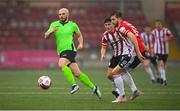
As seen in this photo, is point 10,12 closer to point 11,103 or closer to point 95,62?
point 95,62

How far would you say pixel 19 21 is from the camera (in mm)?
38469

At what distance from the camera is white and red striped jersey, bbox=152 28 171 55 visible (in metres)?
21.6

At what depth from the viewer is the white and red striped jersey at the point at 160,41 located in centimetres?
2159

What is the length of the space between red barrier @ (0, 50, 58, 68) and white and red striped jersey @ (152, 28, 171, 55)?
1221 cm

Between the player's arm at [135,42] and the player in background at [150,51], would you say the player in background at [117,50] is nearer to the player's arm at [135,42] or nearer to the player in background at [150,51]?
the player's arm at [135,42]

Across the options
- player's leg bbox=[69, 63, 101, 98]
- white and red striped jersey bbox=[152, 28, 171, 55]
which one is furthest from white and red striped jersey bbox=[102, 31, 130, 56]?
white and red striped jersey bbox=[152, 28, 171, 55]

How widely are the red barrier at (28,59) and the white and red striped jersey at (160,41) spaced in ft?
40.1

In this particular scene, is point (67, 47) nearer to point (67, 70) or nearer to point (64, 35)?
point (64, 35)

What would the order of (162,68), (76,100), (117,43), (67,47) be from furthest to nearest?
(162,68) < (67,47) < (117,43) < (76,100)

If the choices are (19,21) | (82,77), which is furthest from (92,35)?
(82,77)

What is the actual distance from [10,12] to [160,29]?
18.8 m

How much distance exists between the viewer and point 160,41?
21.7 m

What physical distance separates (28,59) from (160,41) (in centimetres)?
1315

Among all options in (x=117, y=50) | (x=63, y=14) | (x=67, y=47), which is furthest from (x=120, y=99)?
(x=63, y=14)
